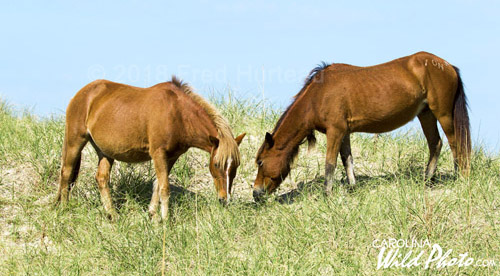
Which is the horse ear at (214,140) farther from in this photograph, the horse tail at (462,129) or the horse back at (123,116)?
the horse tail at (462,129)

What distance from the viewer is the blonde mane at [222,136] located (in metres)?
7.62

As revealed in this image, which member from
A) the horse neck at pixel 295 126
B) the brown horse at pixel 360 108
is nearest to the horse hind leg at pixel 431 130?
the brown horse at pixel 360 108

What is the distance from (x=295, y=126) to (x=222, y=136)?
1.47 meters

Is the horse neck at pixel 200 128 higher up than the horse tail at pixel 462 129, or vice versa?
the horse neck at pixel 200 128

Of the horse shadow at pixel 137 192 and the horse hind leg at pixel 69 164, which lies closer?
the horse hind leg at pixel 69 164

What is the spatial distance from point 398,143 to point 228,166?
454cm

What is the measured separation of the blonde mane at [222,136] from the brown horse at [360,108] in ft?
3.48

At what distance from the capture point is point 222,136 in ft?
25.4

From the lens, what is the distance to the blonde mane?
762cm

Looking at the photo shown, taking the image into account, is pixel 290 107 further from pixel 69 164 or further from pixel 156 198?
pixel 69 164

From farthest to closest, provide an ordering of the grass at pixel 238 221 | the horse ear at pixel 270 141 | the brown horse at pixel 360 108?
the horse ear at pixel 270 141
the brown horse at pixel 360 108
the grass at pixel 238 221

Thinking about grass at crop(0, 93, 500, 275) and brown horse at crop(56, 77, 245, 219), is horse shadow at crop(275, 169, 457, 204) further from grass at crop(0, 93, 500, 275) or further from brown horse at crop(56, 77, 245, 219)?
brown horse at crop(56, 77, 245, 219)

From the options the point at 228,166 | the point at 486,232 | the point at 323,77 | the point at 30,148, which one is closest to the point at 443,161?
the point at 323,77

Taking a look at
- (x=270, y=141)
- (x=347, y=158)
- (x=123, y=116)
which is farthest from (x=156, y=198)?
(x=347, y=158)
